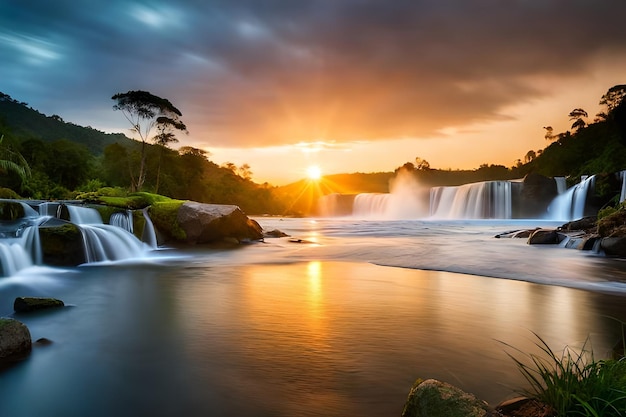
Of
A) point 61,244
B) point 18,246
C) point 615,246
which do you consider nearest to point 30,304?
point 18,246

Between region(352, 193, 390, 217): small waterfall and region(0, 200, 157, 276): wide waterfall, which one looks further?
region(352, 193, 390, 217): small waterfall

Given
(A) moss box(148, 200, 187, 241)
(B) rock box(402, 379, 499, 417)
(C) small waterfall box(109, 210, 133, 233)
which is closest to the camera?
(B) rock box(402, 379, 499, 417)

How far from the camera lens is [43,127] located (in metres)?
81.7

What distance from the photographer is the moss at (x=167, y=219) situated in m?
18.3

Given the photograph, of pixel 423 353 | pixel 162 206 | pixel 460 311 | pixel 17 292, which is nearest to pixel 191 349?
pixel 423 353

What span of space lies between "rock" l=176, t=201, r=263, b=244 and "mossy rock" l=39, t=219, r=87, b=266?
6305mm

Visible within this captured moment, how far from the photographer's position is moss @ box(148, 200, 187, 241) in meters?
18.3

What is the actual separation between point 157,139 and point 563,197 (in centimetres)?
4560

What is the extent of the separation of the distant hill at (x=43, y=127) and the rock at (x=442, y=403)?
284 feet

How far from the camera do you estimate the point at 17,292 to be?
8.32 meters

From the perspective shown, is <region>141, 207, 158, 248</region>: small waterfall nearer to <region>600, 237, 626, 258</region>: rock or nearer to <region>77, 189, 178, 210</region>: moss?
<region>77, 189, 178, 210</region>: moss

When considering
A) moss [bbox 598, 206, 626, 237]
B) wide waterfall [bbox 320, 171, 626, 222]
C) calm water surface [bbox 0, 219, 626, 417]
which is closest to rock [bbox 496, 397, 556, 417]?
calm water surface [bbox 0, 219, 626, 417]

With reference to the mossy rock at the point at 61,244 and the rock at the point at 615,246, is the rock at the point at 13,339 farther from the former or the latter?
the rock at the point at 615,246

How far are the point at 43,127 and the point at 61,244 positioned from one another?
284ft
